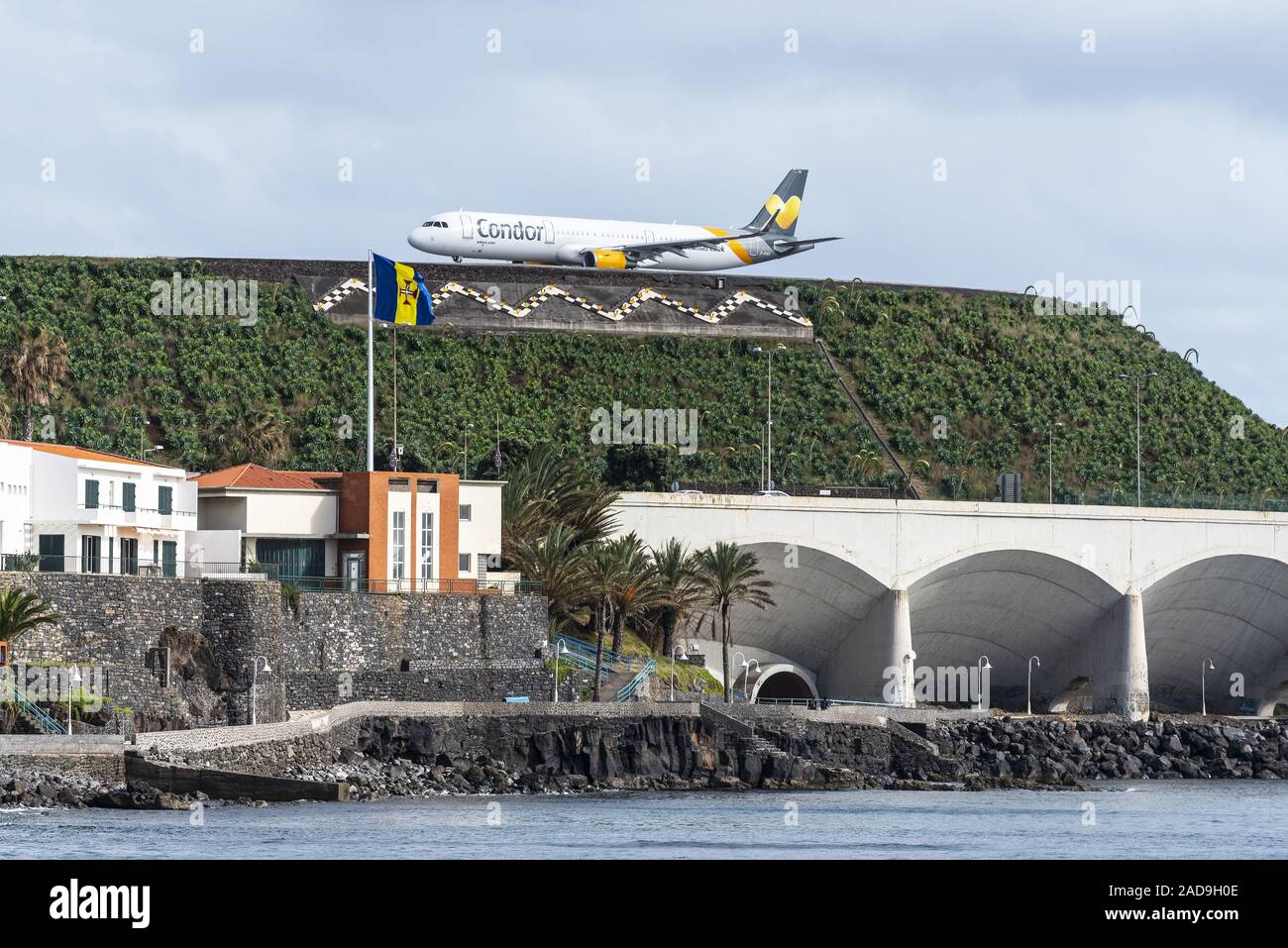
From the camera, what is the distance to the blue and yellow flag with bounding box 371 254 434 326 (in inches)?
2621

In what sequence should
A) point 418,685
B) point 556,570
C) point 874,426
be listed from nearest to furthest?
point 418,685 < point 556,570 < point 874,426

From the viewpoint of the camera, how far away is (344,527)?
66750mm

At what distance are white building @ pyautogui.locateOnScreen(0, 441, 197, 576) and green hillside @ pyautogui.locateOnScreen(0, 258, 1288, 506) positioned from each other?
25.3 metres

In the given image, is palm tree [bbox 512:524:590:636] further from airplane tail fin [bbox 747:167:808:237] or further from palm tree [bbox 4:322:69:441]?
airplane tail fin [bbox 747:167:808:237]

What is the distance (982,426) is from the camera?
115 meters

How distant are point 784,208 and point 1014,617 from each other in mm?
36802

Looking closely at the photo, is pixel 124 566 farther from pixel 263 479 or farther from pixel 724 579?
pixel 724 579

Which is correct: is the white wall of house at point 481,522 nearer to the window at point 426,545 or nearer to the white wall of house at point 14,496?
the window at point 426,545

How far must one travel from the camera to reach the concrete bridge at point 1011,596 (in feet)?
267

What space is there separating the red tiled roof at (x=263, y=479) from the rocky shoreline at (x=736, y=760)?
10244 mm

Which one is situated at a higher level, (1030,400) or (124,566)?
(1030,400)

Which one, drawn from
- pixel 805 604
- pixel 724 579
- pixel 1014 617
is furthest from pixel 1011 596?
pixel 724 579

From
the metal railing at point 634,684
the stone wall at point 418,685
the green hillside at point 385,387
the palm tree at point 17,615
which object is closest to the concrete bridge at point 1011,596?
the metal railing at point 634,684
